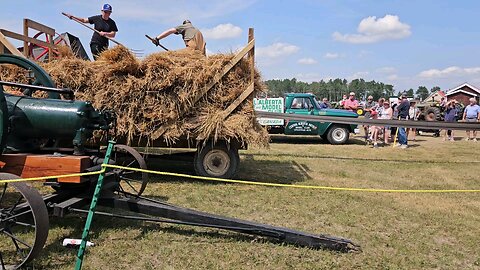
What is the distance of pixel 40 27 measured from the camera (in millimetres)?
7566

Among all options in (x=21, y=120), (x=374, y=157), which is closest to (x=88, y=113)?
(x=21, y=120)

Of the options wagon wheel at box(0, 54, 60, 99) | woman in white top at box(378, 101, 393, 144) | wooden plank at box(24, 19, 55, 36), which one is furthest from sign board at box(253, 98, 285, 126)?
wagon wheel at box(0, 54, 60, 99)

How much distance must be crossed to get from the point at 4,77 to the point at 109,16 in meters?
2.39

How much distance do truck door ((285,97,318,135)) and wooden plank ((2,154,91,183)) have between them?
12.0m

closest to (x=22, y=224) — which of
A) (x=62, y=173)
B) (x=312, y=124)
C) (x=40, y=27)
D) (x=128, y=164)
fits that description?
(x=62, y=173)

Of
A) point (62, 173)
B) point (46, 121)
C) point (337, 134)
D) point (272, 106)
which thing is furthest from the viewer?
point (272, 106)

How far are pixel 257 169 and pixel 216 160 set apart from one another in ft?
5.91

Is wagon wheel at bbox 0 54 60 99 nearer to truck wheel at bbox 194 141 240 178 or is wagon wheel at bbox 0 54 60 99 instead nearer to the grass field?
the grass field

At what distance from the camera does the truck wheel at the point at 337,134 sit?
1567 cm

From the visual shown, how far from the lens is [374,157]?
11586mm

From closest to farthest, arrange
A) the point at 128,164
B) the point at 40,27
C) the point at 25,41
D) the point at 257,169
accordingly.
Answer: the point at 128,164 < the point at 25,41 < the point at 40,27 < the point at 257,169

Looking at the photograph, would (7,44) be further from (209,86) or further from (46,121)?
(209,86)

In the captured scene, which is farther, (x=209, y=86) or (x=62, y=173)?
(x=209, y=86)

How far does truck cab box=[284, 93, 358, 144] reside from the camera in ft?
50.8
